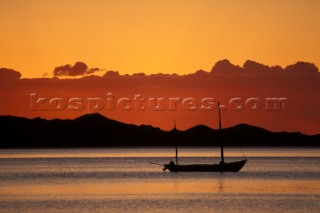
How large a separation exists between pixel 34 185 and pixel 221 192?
24.9m

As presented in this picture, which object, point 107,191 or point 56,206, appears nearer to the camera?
point 56,206

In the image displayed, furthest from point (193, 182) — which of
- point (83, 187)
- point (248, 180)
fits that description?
point (83, 187)

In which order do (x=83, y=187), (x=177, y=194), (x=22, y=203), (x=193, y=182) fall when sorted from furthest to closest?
(x=193, y=182) < (x=83, y=187) < (x=177, y=194) < (x=22, y=203)

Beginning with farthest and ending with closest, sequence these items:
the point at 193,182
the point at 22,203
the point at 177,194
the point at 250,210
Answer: the point at 193,182
the point at 177,194
the point at 22,203
the point at 250,210

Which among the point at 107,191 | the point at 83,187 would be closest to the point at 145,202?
the point at 107,191

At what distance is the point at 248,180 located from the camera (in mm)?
106938

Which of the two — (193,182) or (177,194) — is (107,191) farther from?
(193,182)

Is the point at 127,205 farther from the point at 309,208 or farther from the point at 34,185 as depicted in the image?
the point at 34,185

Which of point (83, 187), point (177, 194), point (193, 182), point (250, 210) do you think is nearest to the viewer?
point (250, 210)

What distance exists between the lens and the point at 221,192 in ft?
279

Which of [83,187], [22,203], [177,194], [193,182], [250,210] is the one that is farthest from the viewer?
Answer: [193,182]

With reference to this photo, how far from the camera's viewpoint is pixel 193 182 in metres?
102

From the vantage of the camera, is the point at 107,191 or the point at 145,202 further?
the point at 107,191

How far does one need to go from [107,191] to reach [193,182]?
63.7 ft
